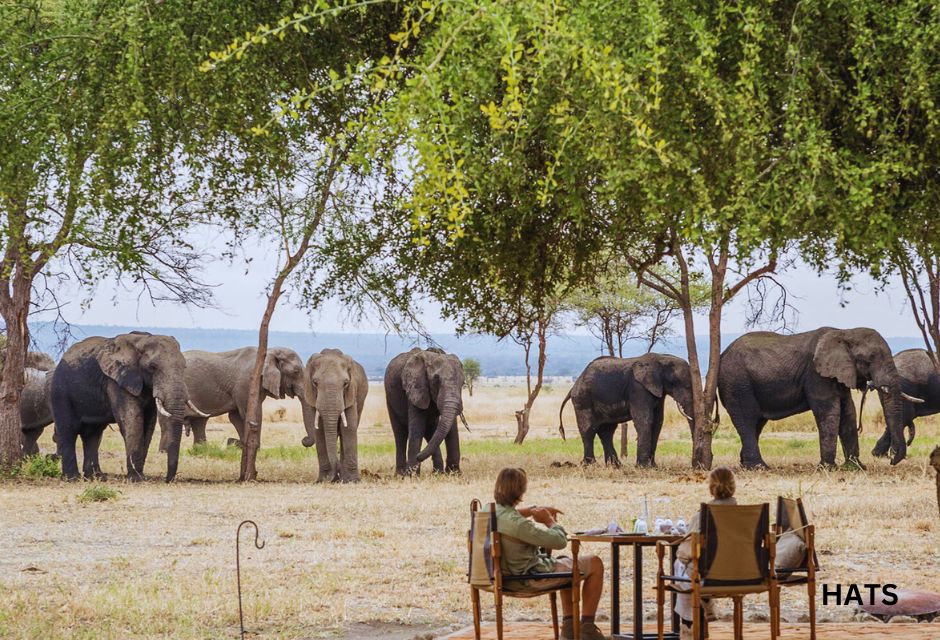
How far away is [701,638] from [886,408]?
673 inches

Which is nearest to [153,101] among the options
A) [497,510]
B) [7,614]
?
[7,614]

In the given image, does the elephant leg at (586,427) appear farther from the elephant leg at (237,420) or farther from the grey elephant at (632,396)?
the elephant leg at (237,420)

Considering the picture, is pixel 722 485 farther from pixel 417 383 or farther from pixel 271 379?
pixel 271 379

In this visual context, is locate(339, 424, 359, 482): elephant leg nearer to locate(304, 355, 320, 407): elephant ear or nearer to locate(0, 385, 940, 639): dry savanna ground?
locate(0, 385, 940, 639): dry savanna ground

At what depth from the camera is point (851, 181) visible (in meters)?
7.93

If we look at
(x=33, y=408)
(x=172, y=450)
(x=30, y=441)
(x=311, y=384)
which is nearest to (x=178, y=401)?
(x=172, y=450)

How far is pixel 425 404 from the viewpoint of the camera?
24547 millimetres

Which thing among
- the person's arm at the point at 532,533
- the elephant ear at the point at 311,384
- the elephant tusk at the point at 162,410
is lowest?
the person's arm at the point at 532,533

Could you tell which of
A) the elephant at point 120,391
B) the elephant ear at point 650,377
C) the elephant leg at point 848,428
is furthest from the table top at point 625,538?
the elephant ear at point 650,377

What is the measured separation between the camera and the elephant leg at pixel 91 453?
23.9 meters

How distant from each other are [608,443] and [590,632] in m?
19.2

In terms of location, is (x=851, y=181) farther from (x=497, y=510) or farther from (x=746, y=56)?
(x=497, y=510)

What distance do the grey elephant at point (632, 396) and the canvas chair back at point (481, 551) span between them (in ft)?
57.3

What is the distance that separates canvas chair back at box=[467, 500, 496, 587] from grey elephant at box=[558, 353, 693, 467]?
1746cm
